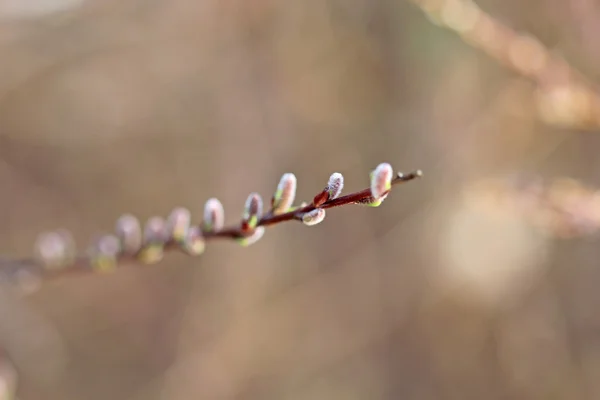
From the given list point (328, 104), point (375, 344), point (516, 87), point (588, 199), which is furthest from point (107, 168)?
point (588, 199)

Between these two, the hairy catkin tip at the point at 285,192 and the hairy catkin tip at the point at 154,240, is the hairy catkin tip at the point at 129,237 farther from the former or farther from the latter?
the hairy catkin tip at the point at 285,192

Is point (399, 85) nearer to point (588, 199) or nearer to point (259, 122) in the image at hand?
point (259, 122)

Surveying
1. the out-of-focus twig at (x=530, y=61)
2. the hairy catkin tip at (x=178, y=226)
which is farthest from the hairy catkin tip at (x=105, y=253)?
the out-of-focus twig at (x=530, y=61)

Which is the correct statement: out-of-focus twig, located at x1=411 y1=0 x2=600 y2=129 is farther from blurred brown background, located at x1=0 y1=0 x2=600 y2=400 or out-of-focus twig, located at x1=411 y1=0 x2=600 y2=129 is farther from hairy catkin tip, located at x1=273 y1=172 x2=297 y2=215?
blurred brown background, located at x1=0 y1=0 x2=600 y2=400

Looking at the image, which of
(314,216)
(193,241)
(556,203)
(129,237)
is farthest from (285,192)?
(556,203)

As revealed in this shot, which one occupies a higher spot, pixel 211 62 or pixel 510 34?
pixel 211 62

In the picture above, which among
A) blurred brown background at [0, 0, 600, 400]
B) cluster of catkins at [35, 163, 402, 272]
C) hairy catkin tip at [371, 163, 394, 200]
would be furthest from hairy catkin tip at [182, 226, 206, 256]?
blurred brown background at [0, 0, 600, 400]
